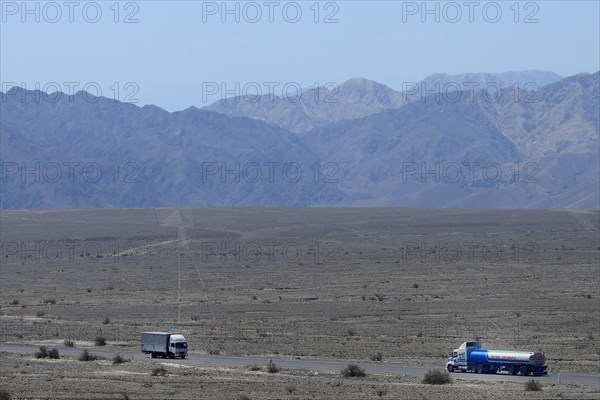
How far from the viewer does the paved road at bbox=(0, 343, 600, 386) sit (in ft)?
119

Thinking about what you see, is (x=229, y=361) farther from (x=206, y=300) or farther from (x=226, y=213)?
(x=226, y=213)

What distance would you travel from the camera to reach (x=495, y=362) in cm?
3709

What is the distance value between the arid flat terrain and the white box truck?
102 inches

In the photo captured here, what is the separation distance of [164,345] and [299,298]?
25628 mm

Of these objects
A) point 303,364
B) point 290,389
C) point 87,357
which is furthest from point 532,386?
point 87,357

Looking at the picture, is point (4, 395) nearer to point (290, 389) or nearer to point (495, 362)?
point (290, 389)

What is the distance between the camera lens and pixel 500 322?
2128 inches

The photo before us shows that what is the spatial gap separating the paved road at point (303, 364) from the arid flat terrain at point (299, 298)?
1.48 metres

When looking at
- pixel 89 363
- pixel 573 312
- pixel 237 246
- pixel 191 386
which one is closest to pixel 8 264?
pixel 237 246

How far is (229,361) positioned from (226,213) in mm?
128767

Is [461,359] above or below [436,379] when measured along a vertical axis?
above

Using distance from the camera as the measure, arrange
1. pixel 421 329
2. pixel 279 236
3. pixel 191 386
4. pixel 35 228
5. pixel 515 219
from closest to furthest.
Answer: pixel 191 386 → pixel 421 329 → pixel 279 236 → pixel 35 228 → pixel 515 219

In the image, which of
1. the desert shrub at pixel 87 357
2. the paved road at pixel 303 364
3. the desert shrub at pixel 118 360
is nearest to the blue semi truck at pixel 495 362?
the paved road at pixel 303 364

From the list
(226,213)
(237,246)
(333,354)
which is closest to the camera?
(333,354)
